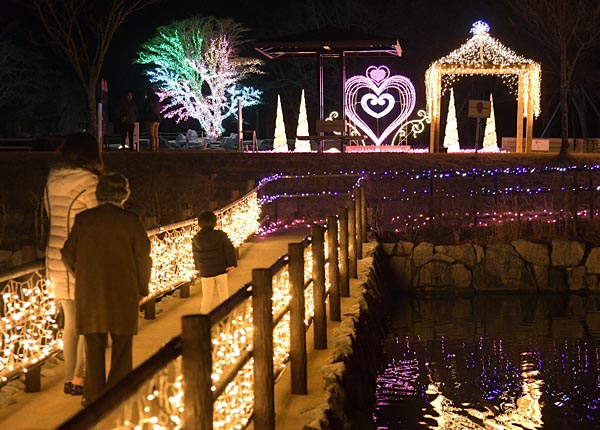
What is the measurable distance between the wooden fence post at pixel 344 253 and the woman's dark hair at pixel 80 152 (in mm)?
5136

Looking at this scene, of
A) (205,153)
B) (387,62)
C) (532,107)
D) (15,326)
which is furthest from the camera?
(387,62)

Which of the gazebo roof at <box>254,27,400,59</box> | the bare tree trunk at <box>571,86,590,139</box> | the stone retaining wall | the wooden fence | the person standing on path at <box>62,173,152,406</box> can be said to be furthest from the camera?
the bare tree trunk at <box>571,86,590,139</box>

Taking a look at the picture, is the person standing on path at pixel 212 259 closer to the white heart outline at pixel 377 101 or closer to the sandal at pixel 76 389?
the sandal at pixel 76 389

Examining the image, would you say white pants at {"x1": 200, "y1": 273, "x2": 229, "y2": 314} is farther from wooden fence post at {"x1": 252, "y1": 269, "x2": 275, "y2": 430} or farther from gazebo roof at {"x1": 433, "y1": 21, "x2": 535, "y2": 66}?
gazebo roof at {"x1": 433, "y1": 21, "x2": 535, "y2": 66}

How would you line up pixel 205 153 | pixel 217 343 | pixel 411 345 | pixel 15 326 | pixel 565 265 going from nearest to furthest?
pixel 217 343 < pixel 15 326 < pixel 411 345 < pixel 565 265 < pixel 205 153

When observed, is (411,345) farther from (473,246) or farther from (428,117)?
(428,117)

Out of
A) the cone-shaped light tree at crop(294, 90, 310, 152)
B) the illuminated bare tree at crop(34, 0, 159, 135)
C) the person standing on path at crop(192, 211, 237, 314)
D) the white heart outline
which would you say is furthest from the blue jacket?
the illuminated bare tree at crop(34, 0, 159, 135)

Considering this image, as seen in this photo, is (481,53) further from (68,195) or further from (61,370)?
(68,195)

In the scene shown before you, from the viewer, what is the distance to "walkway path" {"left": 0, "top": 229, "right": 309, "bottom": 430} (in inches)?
207

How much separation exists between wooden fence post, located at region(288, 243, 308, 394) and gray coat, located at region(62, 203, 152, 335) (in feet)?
5.52

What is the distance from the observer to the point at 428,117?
26078 mm

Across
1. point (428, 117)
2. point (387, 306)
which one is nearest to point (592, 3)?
point (428, 117)

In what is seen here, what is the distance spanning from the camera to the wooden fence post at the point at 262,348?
497 cm

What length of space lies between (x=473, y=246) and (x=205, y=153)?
28.5 ft
